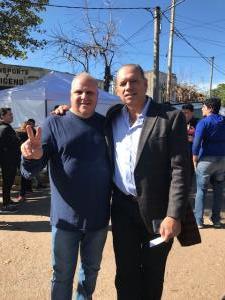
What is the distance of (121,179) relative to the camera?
2857 millimetres

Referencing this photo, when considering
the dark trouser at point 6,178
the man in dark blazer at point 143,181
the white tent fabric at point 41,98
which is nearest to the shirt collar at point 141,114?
the man in dark blazer at point 143,181

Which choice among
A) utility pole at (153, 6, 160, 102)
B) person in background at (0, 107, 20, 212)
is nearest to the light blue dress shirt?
person in background at (0, 107, 20, 212)

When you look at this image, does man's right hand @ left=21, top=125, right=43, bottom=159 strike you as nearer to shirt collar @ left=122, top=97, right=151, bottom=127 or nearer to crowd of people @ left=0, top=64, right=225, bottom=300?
crowd of people @ left=0, top=64, right=225, bottom=300

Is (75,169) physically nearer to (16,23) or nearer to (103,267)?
(103,267)

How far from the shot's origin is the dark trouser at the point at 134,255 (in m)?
2.85

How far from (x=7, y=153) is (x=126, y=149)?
500 centimetres

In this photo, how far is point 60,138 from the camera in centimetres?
286

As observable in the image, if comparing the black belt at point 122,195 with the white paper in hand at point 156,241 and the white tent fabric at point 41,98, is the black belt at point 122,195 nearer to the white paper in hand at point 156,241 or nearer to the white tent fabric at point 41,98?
the white paper in hand at point 156,241

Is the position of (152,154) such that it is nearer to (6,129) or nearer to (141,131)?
(141,131)

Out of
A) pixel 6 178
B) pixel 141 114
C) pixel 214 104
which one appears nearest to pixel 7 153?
pixel 6 178

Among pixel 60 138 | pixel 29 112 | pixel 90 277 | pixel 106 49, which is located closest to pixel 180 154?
pixel 60 138

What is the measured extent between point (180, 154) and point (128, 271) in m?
0.94

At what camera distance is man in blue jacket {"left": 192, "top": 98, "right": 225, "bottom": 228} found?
6027 millimetres

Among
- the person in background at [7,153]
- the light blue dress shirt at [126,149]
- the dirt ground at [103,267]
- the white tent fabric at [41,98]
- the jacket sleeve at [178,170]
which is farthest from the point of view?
the white tent fabric at [41,98]
